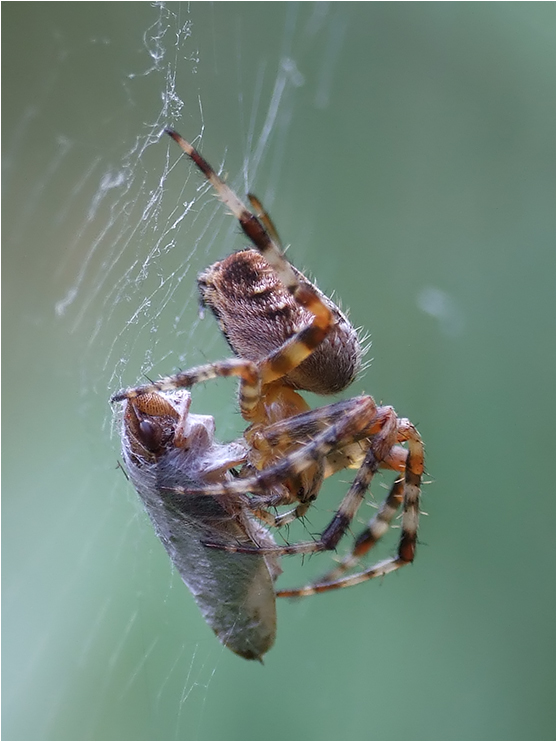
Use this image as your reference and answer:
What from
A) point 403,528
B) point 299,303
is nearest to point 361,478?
point 403,528

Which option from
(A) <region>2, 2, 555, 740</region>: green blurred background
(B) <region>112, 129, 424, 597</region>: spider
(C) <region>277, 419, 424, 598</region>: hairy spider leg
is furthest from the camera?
(A) <region>2, 2, 555, 740</region>: green blurred background

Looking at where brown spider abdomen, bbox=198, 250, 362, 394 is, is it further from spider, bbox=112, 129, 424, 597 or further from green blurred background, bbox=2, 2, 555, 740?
green blurred background, bbox=2, 2, 555, 740

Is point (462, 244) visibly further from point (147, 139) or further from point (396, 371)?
point (147, 139)

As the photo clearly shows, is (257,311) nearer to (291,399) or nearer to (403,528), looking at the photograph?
(291,399)

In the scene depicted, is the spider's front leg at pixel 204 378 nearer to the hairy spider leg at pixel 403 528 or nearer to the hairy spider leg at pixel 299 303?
the hairy spider leg at pixel 299 303

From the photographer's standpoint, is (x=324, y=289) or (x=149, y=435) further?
(x=324, y=289)

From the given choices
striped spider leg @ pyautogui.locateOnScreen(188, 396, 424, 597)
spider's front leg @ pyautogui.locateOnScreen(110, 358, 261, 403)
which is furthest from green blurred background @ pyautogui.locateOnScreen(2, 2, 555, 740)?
spider's front leg @ pyautogui.locateOnScreen(110, 358, 261, 403)

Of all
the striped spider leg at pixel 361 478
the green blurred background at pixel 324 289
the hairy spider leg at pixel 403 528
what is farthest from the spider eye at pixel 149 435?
the hairy spider leg at pixel 403 528
